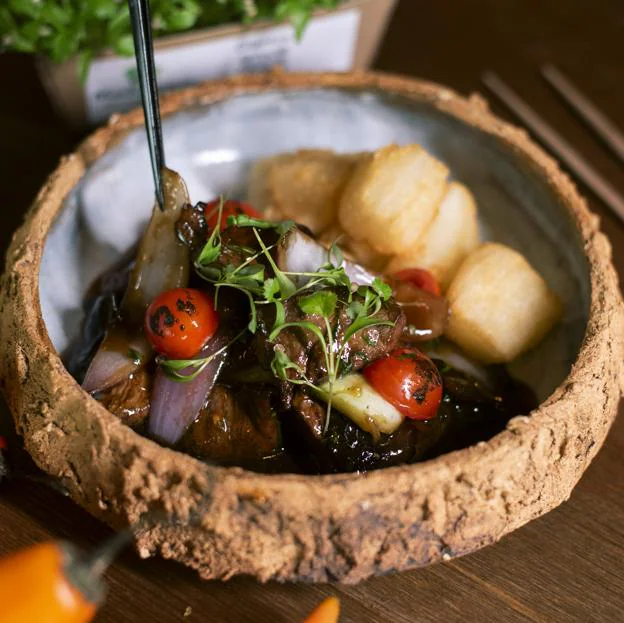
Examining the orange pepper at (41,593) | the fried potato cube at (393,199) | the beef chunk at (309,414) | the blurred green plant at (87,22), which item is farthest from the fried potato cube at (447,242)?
the orange pepper at (41,593)

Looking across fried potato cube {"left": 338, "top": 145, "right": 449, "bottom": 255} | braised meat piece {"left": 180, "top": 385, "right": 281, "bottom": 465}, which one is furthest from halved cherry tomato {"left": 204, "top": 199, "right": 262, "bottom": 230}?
braised meat piece {"left": 180, "top": 385, "right": 281, "bottom": 465}

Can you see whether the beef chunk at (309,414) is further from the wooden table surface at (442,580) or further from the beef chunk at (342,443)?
the wooden table surface at (442,580)

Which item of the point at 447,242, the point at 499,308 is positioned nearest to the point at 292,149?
the point at 447,242

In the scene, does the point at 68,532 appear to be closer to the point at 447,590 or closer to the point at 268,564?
the point at 268,564

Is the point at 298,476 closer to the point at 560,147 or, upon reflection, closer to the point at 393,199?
the point at 393,199

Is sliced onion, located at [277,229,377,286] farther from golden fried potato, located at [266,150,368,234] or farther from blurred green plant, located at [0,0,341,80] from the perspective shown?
blurred green plant, located at [0,0,341,80]
